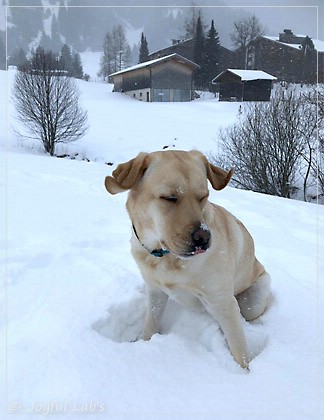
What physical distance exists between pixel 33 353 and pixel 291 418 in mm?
1549

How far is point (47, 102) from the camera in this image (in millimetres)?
22828

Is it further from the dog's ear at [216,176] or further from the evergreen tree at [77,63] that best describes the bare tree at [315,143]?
the dog's ear at [216,176]

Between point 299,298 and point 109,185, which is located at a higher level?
point 109,185

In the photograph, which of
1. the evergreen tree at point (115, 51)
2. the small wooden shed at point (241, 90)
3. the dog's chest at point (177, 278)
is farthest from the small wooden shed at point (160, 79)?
the dog's chest at point (177, 278)

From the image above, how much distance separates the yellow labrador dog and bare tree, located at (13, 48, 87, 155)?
67.2ft

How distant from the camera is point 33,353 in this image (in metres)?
2.38

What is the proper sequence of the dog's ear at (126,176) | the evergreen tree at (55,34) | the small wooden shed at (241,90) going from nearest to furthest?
the dog's ear at (126,176) < the evergreen tree at (55,34) < the small wooden shed at (241,90)

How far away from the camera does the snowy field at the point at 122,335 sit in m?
1.97

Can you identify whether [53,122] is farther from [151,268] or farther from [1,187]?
[151,268]

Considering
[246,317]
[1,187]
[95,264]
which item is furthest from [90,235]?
[1,187]

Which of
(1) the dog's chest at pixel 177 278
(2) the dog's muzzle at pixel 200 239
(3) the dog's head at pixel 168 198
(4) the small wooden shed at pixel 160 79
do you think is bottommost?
(1) the dog's chest at pixel 177 278

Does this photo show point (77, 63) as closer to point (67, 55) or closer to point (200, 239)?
point (67, 55)

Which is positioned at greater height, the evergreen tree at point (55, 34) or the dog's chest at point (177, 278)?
the evergreen tree at point (55, 34)

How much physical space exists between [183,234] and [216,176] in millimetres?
677
